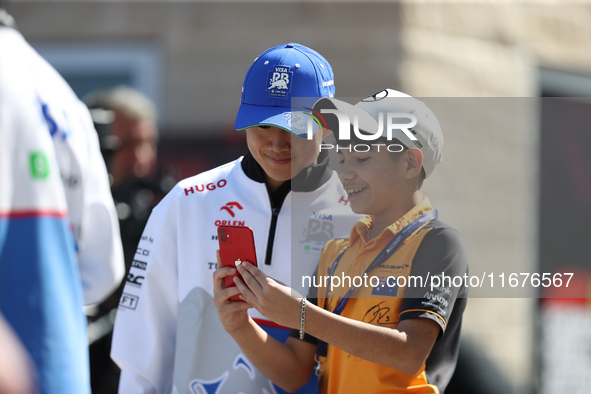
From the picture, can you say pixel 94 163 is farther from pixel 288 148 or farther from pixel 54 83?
pixel 288 148

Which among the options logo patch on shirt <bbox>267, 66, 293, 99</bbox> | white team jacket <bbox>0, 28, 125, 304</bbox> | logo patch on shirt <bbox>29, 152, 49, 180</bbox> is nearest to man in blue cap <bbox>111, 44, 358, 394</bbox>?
logo patch on shirt <bbox>267, 66, 293, 99</bbox>

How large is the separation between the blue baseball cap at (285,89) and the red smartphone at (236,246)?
0.34 metres

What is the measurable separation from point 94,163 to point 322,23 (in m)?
4.22

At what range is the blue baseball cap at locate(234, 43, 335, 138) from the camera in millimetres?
1849

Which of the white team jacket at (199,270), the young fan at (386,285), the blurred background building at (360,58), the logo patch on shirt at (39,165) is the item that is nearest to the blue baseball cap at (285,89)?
the young fan at (386,285)

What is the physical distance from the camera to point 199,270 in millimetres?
2023

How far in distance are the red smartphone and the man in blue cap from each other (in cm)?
23

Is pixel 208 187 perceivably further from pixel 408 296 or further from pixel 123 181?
pixel 123 181

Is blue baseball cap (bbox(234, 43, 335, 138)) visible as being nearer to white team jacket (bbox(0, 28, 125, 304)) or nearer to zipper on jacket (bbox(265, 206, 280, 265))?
zipper on jacket (bbox(265, 206, 280, 265))

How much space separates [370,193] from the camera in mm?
1706

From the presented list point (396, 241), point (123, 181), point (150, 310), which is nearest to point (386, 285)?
point (396, 241)

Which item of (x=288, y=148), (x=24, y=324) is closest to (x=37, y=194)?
Answer: (x=24, y=324)

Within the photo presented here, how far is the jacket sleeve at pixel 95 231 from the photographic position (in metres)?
1.96

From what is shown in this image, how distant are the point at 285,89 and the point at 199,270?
626mm
